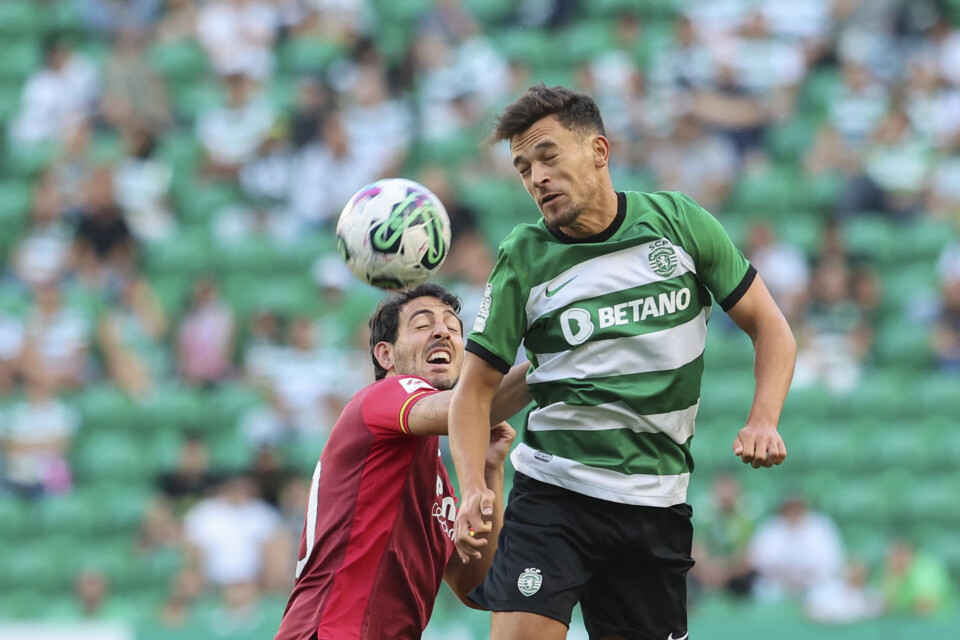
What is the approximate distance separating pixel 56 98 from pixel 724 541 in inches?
289

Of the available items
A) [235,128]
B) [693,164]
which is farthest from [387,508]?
[235,128]

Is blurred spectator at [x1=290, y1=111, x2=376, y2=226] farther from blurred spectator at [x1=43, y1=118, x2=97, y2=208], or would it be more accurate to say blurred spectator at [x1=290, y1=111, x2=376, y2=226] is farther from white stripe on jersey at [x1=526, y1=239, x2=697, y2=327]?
white stripe on jersey at [x1=526, y1=239, x2=697, y2=327]

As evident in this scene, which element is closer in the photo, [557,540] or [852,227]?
[557,540]

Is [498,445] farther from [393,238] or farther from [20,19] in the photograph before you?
[20,19]

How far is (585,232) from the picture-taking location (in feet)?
14.3

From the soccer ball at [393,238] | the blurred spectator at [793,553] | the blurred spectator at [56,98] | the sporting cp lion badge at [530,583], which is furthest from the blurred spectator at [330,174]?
the sporting cp lion badge at [530,583]

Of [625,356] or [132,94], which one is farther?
[132,94]

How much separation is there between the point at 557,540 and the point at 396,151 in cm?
801

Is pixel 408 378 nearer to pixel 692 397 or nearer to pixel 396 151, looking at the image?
pixel 692 397

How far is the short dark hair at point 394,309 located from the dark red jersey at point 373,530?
334 millimetres

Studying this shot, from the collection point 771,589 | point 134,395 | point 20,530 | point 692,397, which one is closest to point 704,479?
point 771,589

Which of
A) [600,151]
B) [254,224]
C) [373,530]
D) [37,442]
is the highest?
[254,224]

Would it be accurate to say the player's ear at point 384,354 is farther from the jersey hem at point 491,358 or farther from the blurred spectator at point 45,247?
the blurred spectator at point 45,247

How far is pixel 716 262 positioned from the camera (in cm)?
437
